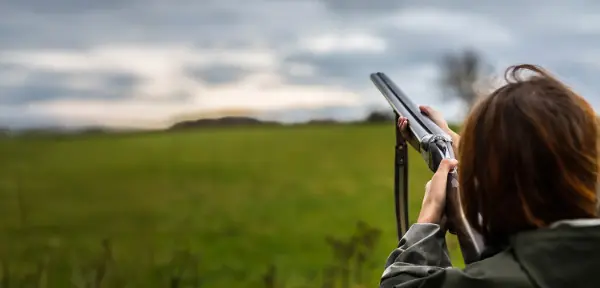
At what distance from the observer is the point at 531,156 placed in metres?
0.78

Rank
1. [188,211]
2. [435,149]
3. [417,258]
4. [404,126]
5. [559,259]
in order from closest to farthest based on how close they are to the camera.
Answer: [559,259] < [417,258] < [435,149] < [404,126] < [188,211]

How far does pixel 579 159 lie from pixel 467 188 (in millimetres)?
122

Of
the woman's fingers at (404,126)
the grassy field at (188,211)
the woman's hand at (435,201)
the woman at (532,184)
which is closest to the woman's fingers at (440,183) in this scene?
the woman's hand at (435,201)

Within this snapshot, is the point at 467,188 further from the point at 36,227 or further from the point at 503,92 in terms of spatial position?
the point at 36,227

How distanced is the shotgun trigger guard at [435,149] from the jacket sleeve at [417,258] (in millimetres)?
160

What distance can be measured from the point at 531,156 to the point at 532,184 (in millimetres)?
31

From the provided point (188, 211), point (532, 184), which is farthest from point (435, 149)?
point (188, 211)

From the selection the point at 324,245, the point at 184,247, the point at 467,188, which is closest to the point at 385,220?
the point at 324,245

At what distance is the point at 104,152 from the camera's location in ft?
9.95

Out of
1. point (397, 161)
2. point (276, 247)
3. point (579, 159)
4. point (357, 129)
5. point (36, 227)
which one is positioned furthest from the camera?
point (357, 129)

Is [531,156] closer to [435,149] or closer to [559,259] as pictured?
[559,259]

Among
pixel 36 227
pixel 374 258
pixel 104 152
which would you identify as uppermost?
pixel 104 152

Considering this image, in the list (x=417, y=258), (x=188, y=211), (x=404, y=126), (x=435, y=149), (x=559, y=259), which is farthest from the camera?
(x=188, y=211)

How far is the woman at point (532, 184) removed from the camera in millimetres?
765
